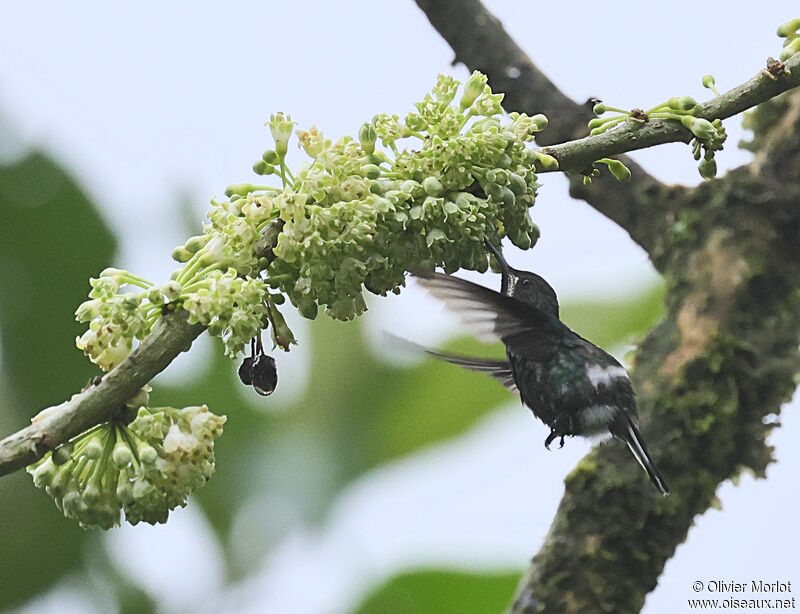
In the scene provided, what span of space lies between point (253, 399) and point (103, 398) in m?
2.56

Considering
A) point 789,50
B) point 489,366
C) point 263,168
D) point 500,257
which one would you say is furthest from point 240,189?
point 489,366

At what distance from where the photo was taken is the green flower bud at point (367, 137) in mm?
2170

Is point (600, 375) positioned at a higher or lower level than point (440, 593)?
higher

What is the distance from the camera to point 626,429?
10.4ft

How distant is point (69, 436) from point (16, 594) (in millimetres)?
2377

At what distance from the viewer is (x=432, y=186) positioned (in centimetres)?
211

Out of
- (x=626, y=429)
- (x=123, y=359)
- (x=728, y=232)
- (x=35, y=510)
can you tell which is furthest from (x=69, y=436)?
(x=728, y=232)

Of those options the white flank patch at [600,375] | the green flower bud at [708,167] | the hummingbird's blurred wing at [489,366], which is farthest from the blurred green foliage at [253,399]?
the green flower bud at [708,167]

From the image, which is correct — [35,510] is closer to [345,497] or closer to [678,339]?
[345,497]

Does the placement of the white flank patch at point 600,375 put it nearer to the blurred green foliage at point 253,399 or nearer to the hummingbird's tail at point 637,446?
the hummingbird's tail at point 637,446

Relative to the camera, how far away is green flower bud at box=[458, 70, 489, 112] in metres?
2.22

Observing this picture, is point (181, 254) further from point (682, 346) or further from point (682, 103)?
point (682, 346)

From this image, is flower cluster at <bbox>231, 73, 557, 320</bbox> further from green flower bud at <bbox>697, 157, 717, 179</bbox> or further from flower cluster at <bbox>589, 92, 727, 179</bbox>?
green flower bud at <bbox>697, 157, 717, 179</bbox>

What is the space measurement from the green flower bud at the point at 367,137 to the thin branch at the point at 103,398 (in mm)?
501
